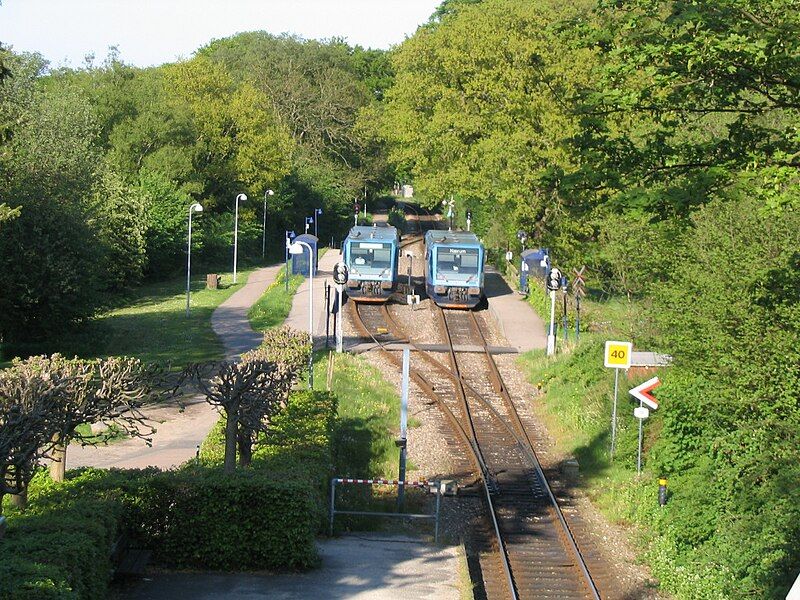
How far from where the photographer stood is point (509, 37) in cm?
4412

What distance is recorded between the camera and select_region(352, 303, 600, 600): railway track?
51.2 ft

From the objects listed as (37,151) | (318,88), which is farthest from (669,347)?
(318,88)

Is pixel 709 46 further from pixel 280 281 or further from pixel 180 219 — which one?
pixel 180 219

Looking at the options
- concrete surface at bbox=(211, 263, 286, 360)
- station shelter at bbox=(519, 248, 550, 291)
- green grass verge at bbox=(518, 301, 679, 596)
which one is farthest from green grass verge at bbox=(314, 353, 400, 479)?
station shelter at bbox=(519, 248, 550, 291)

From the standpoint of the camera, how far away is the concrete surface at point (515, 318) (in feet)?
113

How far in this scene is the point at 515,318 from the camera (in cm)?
3838

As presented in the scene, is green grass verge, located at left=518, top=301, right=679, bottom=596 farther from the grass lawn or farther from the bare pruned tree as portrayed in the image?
the grass lawn

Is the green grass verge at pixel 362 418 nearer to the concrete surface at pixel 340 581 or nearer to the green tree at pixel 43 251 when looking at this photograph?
the concrete surface at pixel 340 581

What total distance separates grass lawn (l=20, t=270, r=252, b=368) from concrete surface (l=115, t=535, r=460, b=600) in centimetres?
1720

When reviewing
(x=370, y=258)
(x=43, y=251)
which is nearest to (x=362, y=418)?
(x=43, y=251)

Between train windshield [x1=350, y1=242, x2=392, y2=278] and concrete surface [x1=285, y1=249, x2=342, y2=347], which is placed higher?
train windshield [x1=350, y1=242, x2=392, y2=278]

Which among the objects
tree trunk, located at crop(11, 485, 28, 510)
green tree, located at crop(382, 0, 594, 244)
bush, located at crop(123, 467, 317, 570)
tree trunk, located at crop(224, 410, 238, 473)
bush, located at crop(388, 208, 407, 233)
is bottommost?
bush, located at crop(123, 467, 317, 570)

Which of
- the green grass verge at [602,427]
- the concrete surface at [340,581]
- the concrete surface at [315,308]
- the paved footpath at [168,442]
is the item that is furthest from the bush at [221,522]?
the concrete surface at [315,308]

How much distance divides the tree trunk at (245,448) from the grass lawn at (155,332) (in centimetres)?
1537
